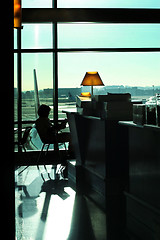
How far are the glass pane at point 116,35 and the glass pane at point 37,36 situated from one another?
58 centimetres

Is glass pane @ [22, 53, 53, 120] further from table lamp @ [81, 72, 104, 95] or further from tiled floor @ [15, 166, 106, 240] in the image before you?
tiled floor @ [15, 166, 106, 240]

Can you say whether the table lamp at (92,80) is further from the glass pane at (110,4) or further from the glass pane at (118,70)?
the glass pane at (110,4)

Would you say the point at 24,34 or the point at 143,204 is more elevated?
the point at 24,34

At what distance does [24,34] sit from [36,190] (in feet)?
15.4

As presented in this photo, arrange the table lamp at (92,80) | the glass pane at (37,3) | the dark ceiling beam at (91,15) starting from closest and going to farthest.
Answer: the table lamp at (92,80) < the dark ceiling beam at (91,15) < the glass pane at (37,3)

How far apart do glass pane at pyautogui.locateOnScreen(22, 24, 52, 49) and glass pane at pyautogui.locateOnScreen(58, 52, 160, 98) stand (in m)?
0.65

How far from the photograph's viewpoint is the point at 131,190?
4.34m

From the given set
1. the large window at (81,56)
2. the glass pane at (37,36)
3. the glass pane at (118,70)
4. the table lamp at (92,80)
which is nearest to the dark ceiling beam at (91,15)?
the large window at (81,56)

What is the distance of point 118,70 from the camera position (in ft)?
32.9

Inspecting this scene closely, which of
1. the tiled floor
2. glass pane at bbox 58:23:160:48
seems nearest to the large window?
glass pane at bbox 58:23:160:48

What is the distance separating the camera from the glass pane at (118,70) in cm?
994
